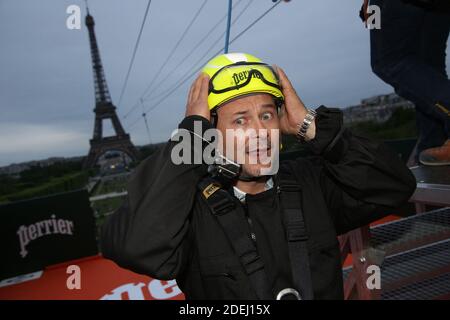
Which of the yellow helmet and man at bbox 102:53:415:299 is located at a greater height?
the yellow helmet


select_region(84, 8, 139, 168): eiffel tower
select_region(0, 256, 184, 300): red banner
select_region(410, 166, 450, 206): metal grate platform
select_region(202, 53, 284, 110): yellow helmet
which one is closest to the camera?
select_region(410, 166, 450, 206): metal grate platform

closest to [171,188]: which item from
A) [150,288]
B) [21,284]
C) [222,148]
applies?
[222,148]

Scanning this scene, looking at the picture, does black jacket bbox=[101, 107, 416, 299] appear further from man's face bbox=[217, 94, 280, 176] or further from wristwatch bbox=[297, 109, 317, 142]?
man's face bbox=[217, 94, 280, 176]

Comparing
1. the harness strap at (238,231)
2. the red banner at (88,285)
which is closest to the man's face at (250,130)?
the harness strap at (238,231)

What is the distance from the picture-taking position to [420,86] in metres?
2.39

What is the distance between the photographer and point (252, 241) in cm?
198

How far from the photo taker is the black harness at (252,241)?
185 cm

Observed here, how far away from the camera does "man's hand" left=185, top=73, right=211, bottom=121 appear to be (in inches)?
84.3

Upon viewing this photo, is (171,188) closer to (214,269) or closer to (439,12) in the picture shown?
(214,269)

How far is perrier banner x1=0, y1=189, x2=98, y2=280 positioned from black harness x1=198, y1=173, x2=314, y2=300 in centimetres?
991

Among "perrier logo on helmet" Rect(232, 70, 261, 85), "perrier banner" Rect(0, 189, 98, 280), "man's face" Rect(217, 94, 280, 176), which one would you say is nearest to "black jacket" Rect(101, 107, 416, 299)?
"man's face" Rect(217, 94, 280, 176)

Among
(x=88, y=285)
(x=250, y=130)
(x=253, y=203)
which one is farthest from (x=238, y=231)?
(x=88, y=285)

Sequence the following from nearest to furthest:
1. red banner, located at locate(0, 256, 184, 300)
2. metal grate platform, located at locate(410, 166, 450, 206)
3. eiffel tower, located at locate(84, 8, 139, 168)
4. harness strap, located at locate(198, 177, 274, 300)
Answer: harness strap, located at locate(198, 177, 274, 300) < metal grate platform, located at locate(410, 166, 450, 206) < red banner, located at locate(0, 256, 184, 300) < eiffel tower, located at locate(84, 8, 139, 168)
